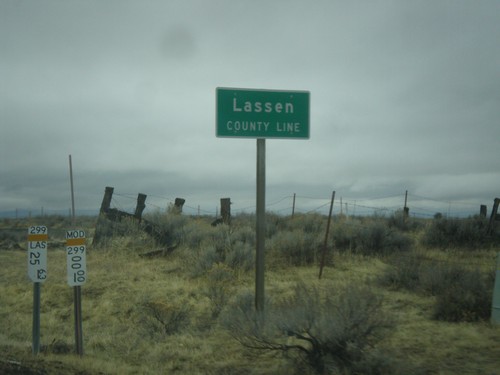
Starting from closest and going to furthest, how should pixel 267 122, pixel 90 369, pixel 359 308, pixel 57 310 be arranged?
pixel 359 308 < pixel 90 369 < pixel 267 122 < pixel 57 310

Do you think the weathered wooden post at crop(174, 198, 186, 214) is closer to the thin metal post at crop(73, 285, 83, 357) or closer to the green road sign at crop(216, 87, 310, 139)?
the thin metal post at crop(73, 285, 83, 357)

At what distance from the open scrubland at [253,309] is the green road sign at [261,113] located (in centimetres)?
231

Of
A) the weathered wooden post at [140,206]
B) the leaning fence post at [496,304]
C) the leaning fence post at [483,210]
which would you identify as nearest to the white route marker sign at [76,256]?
the leaning fence post at [496,304]

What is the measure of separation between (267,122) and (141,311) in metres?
5.77

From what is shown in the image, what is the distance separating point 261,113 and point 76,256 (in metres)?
3.58

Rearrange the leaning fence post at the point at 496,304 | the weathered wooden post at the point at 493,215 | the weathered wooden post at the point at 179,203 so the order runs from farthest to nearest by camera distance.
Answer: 1. the weathered wooden post at the point at 179,203
2. the weathered wooden post at the point at 493,215
3. the leaning fence post at the point at 496,304

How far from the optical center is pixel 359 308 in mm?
6430

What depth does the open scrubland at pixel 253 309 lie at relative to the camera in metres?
6.54

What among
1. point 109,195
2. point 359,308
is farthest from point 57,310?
point 109,195

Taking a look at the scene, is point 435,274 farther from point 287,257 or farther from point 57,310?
point 57,310

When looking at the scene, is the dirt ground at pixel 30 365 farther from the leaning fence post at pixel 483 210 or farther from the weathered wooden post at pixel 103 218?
the leaning fence post at pixel 483 210

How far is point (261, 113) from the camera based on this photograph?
25.5 feet

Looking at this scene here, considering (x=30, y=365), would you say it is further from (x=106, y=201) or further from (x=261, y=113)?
(x=106, y=201)

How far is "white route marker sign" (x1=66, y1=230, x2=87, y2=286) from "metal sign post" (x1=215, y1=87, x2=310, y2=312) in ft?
8.82
